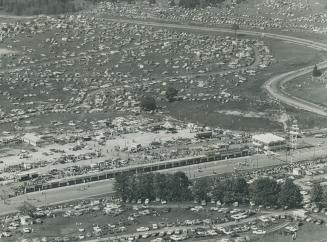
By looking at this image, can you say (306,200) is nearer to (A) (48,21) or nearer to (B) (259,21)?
(B) (259,21)

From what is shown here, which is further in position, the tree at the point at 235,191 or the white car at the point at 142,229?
the tree at the point at 235,191

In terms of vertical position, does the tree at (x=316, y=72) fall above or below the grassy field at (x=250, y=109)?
above

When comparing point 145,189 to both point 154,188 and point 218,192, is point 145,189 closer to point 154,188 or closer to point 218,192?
point 154,188

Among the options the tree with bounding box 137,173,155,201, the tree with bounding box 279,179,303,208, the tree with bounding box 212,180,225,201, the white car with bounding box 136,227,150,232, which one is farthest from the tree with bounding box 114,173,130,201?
the tree with bounding box 279,179,303,208

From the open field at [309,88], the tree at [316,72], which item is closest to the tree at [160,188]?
the open field at [309,88]

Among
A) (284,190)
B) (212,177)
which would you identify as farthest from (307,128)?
(284,190)

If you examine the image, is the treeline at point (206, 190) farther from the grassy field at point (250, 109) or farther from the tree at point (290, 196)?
the grassy field at point (250, 109)

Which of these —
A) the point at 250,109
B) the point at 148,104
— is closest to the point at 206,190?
the point at 250,109
